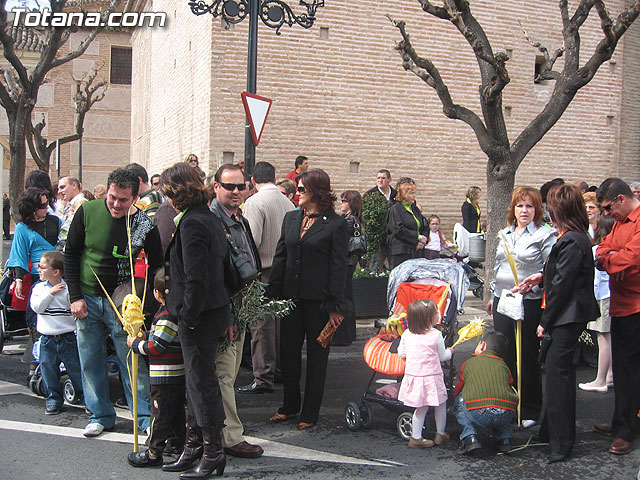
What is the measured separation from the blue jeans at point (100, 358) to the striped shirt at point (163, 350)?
2.19ft

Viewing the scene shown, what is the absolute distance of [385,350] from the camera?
5.48 metres

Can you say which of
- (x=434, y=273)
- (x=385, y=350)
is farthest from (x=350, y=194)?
(x=385, y=350)

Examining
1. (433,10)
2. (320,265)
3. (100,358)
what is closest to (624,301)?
(320,265)

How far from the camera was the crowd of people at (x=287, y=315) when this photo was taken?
173 inches

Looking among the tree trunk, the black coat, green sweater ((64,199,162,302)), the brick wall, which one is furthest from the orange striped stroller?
the brick wall

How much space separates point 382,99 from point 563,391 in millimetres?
11994

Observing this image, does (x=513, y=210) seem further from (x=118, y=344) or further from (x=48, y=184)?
(x=48, y=184)

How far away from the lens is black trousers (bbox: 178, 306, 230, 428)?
171 inches

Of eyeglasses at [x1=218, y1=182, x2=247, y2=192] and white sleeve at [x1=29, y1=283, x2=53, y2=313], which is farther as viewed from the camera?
white sleeve at [x1=29, y1=283, x2=53, y2=313]

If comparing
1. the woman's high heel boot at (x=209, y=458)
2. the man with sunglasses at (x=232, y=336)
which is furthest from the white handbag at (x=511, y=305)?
the woman's high heel boot at (x=209, y=458)

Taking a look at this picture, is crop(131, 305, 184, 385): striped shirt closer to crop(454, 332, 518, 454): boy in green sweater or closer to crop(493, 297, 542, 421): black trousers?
crop(454, 332, 518, 454): boy in green sweater

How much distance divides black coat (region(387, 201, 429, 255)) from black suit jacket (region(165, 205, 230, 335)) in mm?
5435

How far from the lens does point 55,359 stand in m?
5.82

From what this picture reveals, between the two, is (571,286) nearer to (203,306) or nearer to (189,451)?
(203,306)
